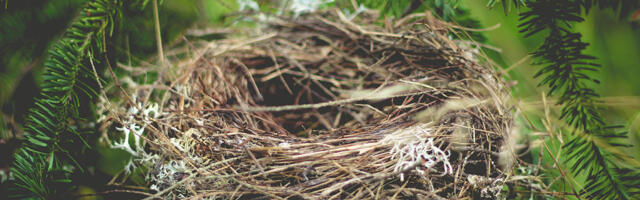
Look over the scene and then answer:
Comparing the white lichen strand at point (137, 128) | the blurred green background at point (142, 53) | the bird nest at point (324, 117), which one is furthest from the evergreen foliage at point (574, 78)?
the white lichen strand at point (137, 128)

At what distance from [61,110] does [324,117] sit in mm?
656

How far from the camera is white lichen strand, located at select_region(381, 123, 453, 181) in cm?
60

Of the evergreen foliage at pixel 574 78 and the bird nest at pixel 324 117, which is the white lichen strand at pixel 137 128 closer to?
the bird nest at pixel 324 117

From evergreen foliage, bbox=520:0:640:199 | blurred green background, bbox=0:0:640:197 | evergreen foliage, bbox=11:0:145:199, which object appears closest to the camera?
evergreen foliage, bbox=520:0:640:199

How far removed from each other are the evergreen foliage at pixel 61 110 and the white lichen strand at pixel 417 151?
0.61 m

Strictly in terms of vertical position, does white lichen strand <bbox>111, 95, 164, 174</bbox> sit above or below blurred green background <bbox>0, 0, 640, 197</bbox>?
below

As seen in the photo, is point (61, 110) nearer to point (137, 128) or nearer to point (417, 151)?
point (137, 128)

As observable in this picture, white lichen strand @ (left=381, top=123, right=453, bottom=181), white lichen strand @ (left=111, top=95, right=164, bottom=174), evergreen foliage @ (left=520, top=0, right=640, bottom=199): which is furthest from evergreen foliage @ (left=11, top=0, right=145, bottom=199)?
evergreen foliage @ (left=520, top=0, right=640, bottom=199)

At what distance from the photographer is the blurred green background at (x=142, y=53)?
2.76ft

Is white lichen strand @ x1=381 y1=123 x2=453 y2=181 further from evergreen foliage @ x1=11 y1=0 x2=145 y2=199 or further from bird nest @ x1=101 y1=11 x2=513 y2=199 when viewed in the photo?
evergreen foliage @ x1=11 y1=0 x2=145 y2=199

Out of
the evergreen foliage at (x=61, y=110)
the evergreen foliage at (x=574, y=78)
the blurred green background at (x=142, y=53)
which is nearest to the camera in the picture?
the evergreen foliage at (x=574, y=78)

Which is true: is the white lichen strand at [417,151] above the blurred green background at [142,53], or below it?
below

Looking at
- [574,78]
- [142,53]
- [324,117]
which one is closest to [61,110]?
[142,53]

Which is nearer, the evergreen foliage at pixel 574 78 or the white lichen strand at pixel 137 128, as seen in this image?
the evergreen foliage at pixel 574 78
